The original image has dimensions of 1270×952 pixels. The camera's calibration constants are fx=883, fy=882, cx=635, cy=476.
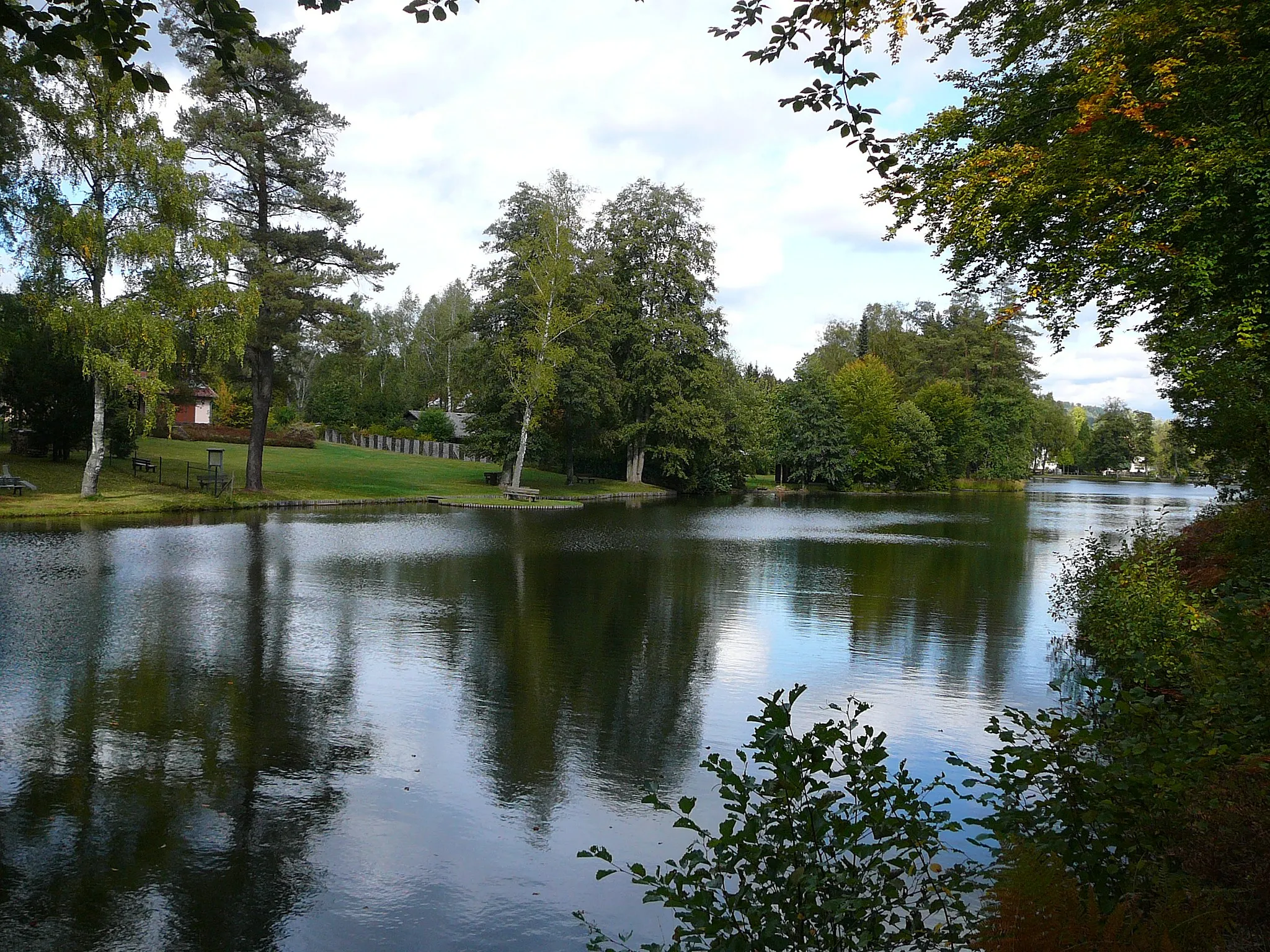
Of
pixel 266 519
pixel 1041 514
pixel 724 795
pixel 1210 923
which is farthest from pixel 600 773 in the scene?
pixel 1041 514

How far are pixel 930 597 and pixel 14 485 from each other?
24.7 metres

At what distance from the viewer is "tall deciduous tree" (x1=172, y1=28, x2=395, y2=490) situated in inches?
1101

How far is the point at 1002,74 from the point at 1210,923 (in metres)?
14.8

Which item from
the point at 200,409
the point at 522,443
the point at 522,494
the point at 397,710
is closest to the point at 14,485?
the point at 522,494

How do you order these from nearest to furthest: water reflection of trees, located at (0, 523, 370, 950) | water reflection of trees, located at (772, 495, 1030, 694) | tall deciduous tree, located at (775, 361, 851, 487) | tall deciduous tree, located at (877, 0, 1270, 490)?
water reflection of trees, located at (0, 523, 370, 950), tall deciduous tree, located at (877, 0, 1270, 490), water reflection of trees, located at (772, 495, 1030, 694), tall deciduous tree, located at (775, 361, 851, 487)

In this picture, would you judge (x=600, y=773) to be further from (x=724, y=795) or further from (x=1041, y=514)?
(x=1041, y=514)

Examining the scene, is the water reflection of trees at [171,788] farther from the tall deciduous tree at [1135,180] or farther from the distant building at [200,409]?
the distant building at [200,409]

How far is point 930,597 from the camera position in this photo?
1633 cm

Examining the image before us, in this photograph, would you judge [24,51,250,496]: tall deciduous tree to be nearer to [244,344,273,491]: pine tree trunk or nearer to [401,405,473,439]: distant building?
[244,344,273,491]: pine tree trunk

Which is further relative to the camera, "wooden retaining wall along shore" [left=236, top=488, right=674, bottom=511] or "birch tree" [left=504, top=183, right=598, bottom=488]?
"birch tree" [left=504, top=183, right=598, bottom=488]

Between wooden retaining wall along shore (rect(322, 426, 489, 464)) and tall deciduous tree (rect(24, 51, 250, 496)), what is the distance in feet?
122

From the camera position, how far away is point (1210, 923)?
2719 millimetres

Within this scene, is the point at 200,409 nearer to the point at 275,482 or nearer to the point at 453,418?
the point at 453,418

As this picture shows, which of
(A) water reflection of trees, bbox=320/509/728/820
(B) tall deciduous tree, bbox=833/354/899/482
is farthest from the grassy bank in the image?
(B) tall deciduous tree, bbox=833/354/899/482
